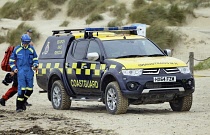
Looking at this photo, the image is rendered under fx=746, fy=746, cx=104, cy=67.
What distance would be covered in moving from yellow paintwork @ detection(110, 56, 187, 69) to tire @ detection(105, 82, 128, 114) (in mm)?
472

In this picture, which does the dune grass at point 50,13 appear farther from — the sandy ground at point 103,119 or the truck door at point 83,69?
the truck door at point 83,69

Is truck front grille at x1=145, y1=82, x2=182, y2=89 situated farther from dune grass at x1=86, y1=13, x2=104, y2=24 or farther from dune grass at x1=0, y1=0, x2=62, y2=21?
dune grass at x1=0, y1=0, x2=62, y2=21

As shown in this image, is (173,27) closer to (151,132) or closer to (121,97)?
(121,97)

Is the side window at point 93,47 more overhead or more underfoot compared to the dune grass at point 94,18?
more underfoot

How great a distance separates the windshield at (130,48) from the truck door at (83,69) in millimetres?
257

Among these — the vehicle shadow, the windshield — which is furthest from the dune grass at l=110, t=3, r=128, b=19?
the windshield

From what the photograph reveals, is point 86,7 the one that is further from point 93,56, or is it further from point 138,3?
point 93,56

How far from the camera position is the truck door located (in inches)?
584

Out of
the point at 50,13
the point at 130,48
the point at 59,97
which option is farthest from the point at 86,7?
the point at 130,48

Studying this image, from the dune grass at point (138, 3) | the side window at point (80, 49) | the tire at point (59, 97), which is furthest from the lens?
the dune grass at point (138, 3)

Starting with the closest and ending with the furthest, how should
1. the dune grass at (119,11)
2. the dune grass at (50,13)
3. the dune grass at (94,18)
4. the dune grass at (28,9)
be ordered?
1. the dune grass at (94,18)
2. the dune grass at (119,11)
3. the dune grass at (50,13)
4. the dune grass at (28,9)

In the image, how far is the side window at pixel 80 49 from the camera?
15.5 meters


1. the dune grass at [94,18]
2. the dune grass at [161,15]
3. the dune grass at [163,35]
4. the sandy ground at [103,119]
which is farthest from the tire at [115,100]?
the dune grass at [94,18]

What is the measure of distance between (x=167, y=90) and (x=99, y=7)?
95.7ft
